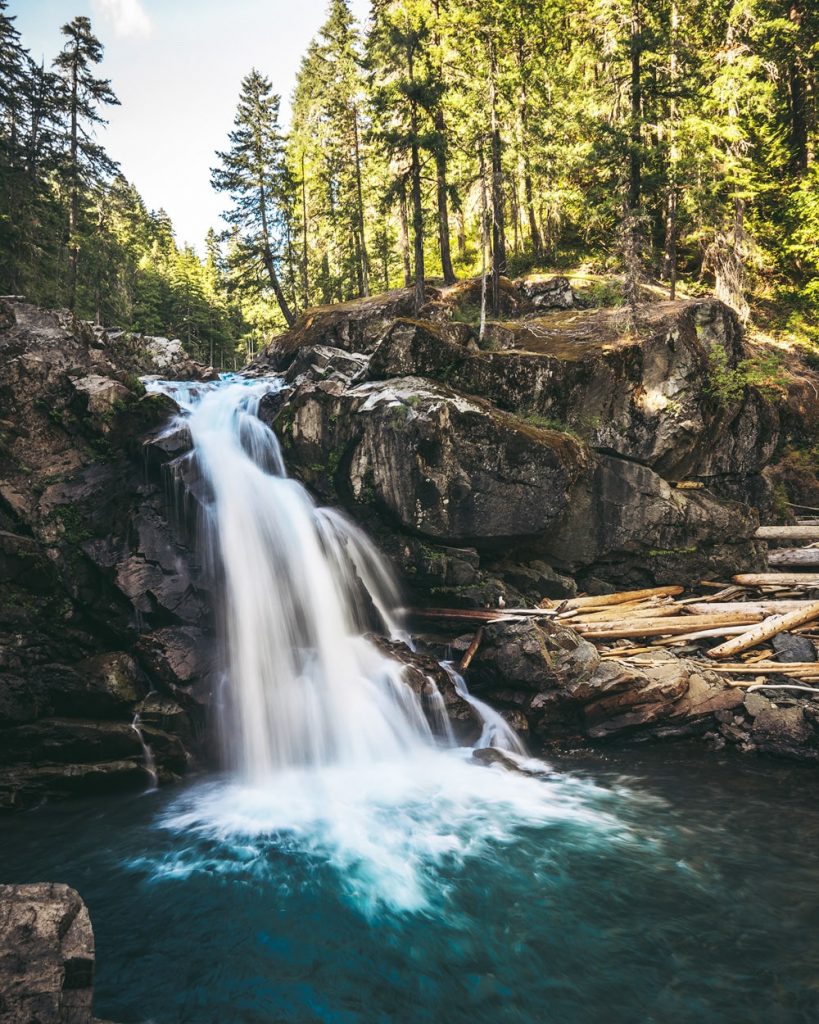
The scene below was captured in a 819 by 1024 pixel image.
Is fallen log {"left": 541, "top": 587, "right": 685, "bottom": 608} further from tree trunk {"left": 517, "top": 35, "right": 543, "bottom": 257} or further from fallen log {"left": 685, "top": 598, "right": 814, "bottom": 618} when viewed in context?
tree trunk {"left": 517, "top": 35, "right": 543, "bottom": 257}

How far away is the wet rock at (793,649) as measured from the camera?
11023mm

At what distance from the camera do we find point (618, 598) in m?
13.7

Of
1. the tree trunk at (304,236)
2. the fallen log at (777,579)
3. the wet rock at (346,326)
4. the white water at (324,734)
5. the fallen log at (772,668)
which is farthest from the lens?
the tree trunk at (304,236)

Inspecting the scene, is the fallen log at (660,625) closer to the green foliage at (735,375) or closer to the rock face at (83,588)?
the green foliage at (735,375)

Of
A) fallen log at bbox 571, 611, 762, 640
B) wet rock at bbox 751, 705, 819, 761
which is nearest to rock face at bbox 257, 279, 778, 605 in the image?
fallen log at bbox 571, 611, 762, 640

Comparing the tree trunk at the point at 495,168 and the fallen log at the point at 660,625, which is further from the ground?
the tree trunk at the point at 495,168

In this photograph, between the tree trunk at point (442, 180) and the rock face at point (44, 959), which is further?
the tree trunk at point (442, 180)

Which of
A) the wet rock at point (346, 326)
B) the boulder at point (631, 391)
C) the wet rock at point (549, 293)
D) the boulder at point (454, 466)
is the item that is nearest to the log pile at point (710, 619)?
the boulder at point (454, 466)

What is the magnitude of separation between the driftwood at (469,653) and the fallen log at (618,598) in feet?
7.90

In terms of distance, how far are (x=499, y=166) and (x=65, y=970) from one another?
26.6 metres

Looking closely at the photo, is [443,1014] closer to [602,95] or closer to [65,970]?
[65,970]

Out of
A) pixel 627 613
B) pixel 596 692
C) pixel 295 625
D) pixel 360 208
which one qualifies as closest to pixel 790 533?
pixel 627 613

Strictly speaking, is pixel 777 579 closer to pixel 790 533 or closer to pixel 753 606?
pixel 753 606

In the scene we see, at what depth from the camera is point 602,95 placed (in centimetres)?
1855
